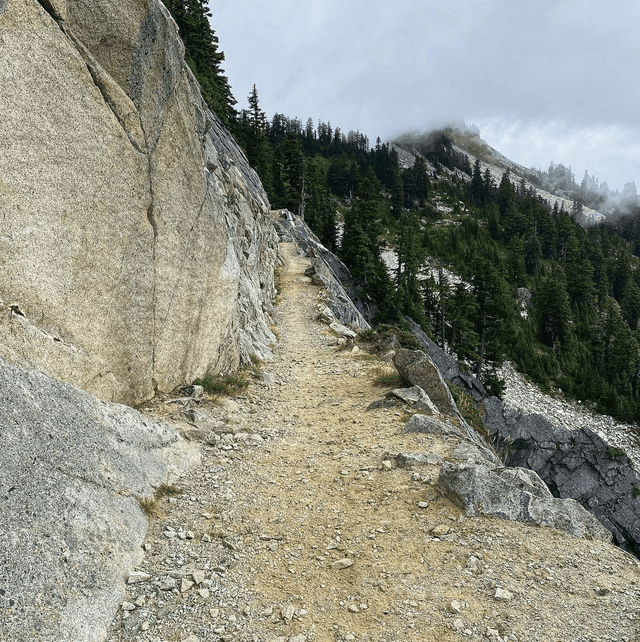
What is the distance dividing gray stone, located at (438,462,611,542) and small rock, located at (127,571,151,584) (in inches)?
205

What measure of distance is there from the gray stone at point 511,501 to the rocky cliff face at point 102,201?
7169 millimetres

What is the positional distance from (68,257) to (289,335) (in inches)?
593

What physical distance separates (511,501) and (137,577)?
614cm

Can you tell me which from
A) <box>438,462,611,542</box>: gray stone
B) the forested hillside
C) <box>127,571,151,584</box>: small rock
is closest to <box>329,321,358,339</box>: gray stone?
<box>438,462,611,542</box>: gray stone

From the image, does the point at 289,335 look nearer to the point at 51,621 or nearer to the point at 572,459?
the point at 51,621

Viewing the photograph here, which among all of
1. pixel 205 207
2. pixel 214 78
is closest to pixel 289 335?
pixel 205 207

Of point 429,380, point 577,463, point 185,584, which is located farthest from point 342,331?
point 577,463

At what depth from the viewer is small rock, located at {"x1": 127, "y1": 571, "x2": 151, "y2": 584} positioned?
5.40m

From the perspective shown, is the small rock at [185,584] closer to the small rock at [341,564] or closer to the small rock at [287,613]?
the small rock at [287,613]

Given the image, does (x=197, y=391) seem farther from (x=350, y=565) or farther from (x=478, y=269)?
(x=478, y=269)

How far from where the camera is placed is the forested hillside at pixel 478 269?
57219mm

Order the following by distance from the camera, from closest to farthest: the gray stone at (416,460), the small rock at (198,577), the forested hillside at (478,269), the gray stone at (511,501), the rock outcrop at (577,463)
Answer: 1. the small rock at (198,577)
2. the gray stone at (511,501)
3. the gray stone at (416,460)
4. the rock outcrop at (577,463)
5. the forested hillside at (478,269)

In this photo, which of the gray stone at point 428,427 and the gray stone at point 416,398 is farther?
the gray stone at point 416,398

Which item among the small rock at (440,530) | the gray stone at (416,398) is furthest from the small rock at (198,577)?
the gray stone at (416,398)
